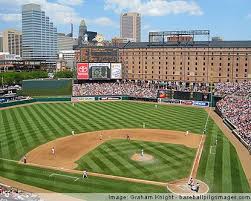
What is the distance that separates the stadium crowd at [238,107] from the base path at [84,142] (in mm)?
6874

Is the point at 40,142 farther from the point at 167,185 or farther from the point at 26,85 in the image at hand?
the point at 26,85

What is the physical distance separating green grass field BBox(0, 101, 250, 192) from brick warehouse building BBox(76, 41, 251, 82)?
1283 inches

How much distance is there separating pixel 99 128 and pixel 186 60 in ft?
215

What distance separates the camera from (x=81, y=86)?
98000 mm

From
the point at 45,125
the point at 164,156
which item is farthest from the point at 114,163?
the point at 45,125

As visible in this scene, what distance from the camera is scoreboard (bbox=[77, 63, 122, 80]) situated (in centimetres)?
9944

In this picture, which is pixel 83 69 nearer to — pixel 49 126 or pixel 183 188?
pixel 49 126

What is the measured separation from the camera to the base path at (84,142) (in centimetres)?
3872

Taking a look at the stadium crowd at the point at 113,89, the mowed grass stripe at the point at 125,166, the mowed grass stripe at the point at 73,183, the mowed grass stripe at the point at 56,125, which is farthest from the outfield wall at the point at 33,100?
the mowed grass stripe at the point at 73,183

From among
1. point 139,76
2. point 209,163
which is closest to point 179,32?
point 139,76

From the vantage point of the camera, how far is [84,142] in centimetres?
4650

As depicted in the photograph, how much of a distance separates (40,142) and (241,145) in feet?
91.4

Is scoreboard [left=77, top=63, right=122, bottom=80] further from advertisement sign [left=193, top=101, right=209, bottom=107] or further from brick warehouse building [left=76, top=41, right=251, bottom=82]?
advertisement sign [left=193, top=101, right=209, bottom=107]

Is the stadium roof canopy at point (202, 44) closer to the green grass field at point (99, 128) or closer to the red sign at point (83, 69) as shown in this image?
the red sign at point (83, 69)
